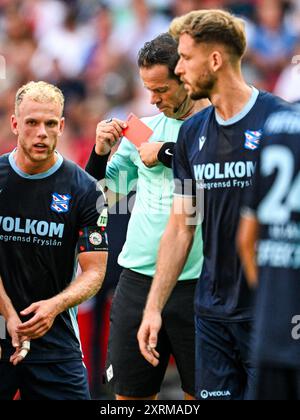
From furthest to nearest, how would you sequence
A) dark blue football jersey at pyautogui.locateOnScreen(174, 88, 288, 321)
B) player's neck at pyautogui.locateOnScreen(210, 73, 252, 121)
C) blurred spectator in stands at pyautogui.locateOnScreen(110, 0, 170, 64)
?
blurred spectator in stands at pyautogui.locateOnScreen(110, 0, 170, 64)
player's neck at pyautogui.locateOnScreen(210, 73, 252, 121)
dark blue football jersey at pyautogui.locateOnScreen(174, 88, 288, 321)

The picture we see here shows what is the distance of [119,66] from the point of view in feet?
32.4

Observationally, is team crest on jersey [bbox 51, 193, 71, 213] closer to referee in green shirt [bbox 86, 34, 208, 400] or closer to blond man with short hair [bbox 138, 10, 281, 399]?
referee in green shirt [bbox 86, 34, 208, 400]

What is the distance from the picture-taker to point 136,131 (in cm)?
568

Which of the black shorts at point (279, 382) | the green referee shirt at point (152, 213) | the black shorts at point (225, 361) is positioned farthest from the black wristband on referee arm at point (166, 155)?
the black shorts at point (279, 382)

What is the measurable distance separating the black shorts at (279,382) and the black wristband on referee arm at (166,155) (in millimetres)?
2028

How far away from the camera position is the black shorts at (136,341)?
5539 mm

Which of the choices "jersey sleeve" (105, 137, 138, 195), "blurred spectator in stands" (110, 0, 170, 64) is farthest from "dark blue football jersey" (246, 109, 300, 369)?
"blurred spectator in stands" (110, 0, 170, 64)

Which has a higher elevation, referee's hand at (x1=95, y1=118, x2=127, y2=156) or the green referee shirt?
referee's hand at (x1=95, y1=118, x2=127, y2=156)

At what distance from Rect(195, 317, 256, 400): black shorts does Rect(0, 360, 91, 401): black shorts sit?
788mm

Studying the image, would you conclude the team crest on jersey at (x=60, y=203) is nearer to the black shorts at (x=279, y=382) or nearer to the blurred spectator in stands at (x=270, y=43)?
the black shorts at (x=279, y=382)

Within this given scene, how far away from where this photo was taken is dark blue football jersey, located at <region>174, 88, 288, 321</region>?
4668 millimetres
